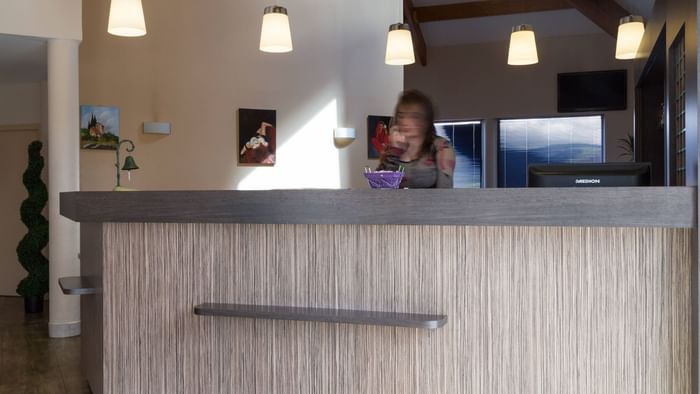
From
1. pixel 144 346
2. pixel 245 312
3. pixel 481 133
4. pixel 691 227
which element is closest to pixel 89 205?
pixel 144 346

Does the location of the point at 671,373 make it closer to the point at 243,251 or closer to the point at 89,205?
the point at 243,251

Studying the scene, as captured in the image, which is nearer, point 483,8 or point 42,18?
point 42,18

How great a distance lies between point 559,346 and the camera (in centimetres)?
244

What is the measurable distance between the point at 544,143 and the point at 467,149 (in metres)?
1.29

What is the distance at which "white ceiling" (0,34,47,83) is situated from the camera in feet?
19.5

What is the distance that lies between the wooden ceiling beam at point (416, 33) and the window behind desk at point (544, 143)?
177 centimetres

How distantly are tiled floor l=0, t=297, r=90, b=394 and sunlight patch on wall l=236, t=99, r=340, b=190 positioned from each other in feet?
7.52

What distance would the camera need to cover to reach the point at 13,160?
27.0 ft

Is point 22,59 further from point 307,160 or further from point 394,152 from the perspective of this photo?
point 394,152

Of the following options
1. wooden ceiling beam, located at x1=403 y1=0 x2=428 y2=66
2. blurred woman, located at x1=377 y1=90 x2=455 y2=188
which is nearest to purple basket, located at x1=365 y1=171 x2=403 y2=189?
blurred woman, located at x1=377 y1=90 x2=455 y2=188

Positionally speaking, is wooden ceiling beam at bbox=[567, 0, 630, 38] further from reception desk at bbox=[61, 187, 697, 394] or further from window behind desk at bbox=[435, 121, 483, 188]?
reception desk at bbox=[61, 187, 697, 394]

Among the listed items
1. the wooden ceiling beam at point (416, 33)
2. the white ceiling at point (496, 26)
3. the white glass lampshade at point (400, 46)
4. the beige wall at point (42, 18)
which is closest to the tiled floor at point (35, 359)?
the beige wall at point (42, 18)

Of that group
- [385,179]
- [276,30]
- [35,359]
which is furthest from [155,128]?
[385,179]

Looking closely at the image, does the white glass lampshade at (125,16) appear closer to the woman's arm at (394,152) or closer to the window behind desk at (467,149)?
the woman's arm at (394,152)
